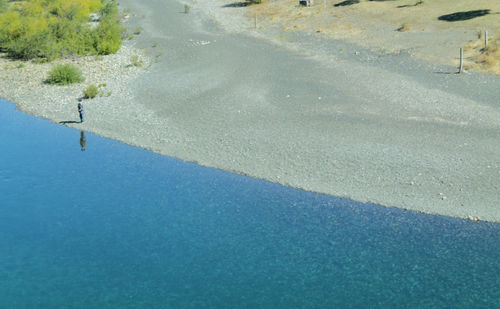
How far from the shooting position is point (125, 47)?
4941 cm

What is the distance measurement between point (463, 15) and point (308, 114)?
2304 cm

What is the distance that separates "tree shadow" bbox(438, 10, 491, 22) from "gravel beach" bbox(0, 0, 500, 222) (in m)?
8.92

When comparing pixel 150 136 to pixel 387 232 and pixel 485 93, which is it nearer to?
pixel 387 232

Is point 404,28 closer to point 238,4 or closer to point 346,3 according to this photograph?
point 346,3

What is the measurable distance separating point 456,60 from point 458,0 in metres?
14.8

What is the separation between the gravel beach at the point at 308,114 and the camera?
911 inches

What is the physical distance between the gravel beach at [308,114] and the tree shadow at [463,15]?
8.92m

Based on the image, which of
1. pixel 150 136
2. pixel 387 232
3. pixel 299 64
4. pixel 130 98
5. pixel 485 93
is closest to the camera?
pixel 387 232

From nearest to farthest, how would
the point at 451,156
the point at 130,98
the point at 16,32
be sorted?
the point at 451,156
the point at 130,98
the point at 16,32

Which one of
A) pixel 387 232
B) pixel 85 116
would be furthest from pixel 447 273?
pixel 85 116

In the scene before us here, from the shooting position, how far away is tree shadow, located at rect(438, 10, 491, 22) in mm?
45250

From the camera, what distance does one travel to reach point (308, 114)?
30312 millimetres

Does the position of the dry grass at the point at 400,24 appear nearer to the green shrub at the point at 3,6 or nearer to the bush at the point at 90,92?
the bush at the point at 90,92

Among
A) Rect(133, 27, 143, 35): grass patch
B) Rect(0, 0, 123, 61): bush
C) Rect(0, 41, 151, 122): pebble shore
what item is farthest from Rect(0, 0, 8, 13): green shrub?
Rect(133, 27, 143, 35): grass patch
